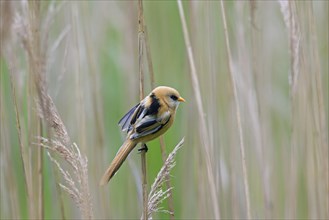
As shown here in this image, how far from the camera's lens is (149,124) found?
1799mm

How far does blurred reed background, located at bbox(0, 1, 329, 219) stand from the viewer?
6.89 feet

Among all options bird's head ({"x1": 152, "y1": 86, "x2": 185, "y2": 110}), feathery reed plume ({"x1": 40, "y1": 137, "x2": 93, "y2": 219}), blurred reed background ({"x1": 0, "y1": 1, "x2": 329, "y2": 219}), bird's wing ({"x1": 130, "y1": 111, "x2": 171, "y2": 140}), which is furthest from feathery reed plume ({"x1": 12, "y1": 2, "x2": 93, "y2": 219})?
bird's head ({"x1": 152, "y1": 86, "x2": 185, "y2": 110})

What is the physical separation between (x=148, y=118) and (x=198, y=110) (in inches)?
17.1

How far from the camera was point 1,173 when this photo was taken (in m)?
2.39

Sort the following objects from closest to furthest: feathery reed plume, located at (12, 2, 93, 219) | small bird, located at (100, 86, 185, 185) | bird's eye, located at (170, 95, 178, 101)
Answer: feathery reed plume, located at (12, 2, 93, 219) → small bird, located at (100, 86, 185, 185) → bird's eye, located at (170, 95, 178, 101)

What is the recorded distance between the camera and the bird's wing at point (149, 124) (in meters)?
1.77

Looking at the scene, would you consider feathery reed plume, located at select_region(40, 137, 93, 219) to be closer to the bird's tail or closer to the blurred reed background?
the bird's tail

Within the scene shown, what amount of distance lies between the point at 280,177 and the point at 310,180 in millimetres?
628

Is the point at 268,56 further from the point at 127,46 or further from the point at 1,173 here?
the point at 1,173

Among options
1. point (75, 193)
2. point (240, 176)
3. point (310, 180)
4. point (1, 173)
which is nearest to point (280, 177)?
point (240, 176)

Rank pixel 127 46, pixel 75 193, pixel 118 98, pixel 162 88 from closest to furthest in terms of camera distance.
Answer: pixel 75 193
pixel 162 88
pixel 127 46
pixel 118 98

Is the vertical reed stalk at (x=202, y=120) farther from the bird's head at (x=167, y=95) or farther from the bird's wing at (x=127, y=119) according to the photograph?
the bird's wing at (x=127, y=119)

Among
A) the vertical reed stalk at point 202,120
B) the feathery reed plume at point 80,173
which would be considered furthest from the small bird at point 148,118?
the vertical reed stalk at point 202,120

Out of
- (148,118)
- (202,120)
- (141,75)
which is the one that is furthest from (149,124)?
(202,120)
